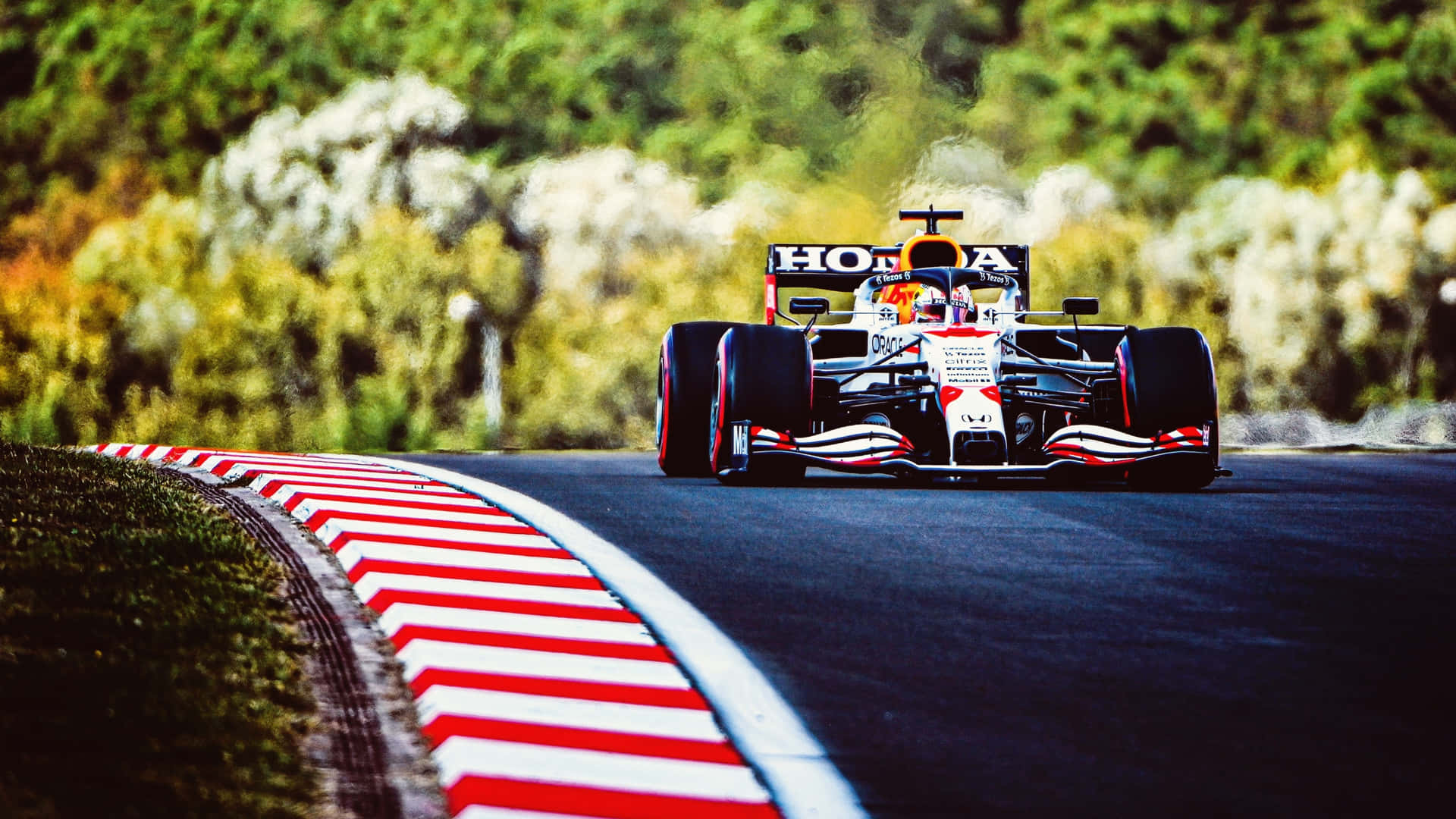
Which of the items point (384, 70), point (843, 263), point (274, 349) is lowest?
point (843, 263)

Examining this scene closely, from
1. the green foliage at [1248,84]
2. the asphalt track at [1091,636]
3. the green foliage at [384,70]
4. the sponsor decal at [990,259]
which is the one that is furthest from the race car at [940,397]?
the green foliage at [384,70]

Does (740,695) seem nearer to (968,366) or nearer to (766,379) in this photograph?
(766,379)

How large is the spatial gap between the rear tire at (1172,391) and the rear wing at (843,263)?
2543mm

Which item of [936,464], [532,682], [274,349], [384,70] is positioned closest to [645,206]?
[274,349]

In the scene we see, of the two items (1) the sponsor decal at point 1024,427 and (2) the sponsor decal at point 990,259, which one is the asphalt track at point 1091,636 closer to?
(1) the sponsor decal at point 1024,427

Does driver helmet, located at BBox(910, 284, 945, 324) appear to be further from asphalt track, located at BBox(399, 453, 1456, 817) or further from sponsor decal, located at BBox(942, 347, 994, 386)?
asphalt track, located at BBox(399, 453, 1456, 817)

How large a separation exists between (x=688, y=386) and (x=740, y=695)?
270 inches

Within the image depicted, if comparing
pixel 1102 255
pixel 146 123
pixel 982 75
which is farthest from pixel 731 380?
pixel 146 123

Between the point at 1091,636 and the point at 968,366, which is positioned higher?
the point at 968,366

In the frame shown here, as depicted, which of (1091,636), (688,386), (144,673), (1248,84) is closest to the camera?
(144,673)

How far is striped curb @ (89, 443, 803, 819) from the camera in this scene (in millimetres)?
4363

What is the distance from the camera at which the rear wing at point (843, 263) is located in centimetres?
1401

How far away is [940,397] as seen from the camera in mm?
11227

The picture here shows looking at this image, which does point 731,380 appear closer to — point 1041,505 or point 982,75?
point 1041,505
